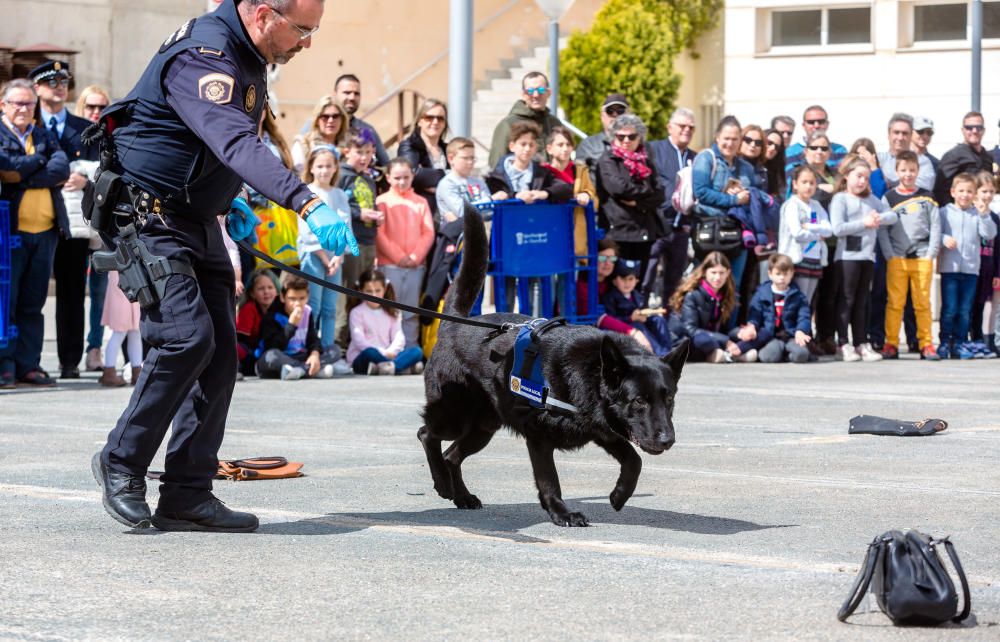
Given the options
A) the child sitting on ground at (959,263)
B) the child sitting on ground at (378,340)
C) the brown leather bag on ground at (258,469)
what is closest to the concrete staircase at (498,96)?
the child sitting on ground at (959,263)

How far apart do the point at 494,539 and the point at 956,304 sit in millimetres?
10067

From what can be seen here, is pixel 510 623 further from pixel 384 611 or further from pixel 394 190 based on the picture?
pixel 394 190

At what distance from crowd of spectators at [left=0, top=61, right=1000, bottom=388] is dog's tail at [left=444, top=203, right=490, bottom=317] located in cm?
505

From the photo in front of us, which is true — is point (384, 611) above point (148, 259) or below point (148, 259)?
below

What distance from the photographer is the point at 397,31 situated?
28656mm

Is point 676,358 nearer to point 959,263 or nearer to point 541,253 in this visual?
point 541,253

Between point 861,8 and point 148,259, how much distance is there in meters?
25.7

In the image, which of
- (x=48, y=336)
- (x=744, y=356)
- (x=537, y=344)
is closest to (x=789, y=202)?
(x=744, y=356)

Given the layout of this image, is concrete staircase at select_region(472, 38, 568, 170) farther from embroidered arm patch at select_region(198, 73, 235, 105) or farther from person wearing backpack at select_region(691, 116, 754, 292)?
embroidered arm patch at select_region(198, 73, 235, 105)

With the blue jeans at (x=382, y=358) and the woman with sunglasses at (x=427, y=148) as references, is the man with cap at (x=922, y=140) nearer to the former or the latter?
the woman with sunglasses at (x=427, y=148)

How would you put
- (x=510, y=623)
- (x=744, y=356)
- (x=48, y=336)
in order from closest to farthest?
(x=510, y=623), (x=744, y=356), (x=48, y=336)

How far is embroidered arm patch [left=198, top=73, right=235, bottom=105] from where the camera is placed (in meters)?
5.37

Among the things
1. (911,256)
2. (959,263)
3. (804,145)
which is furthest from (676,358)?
(804,145)

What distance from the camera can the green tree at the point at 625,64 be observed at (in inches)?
1103
